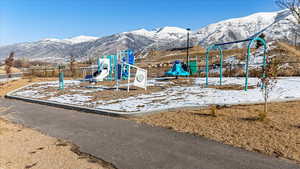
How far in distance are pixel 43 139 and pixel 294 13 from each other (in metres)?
8.03

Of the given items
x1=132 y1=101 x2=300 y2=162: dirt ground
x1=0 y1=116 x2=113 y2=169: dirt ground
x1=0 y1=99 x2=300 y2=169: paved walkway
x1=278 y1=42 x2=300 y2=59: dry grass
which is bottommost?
x1=0 y1=116 x2=113 y2=169: dirt ground

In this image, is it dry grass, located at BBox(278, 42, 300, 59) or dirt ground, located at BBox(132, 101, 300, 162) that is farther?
dry grass, located at BBox(278, 42, 300, 59)

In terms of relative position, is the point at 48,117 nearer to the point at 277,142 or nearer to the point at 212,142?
the point at 212,142

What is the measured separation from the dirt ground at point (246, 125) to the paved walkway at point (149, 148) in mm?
312

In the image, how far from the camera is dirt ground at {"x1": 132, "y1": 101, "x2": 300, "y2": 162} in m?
3.72

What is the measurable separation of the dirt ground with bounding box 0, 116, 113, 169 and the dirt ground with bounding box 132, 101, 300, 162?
2310 mm

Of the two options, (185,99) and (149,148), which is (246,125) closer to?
(149,148)

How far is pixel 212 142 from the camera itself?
4102 mm

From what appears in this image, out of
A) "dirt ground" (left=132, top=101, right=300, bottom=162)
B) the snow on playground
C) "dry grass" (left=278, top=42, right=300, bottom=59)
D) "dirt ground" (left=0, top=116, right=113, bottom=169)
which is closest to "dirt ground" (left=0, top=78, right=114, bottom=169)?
"dirt ground" (left=0, top=116, right=113, bottom=169)

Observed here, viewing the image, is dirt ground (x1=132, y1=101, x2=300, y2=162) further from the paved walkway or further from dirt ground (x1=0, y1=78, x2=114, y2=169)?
dirt ground (x1=0, y1=78, x2=114, y2=169)

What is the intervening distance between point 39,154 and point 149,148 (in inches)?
84.8

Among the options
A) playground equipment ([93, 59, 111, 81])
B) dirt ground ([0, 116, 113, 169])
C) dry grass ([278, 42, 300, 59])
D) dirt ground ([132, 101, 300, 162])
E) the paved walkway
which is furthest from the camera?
dry grass ([278, 42, 300, 59])

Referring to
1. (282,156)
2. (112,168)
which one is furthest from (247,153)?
(112,168)

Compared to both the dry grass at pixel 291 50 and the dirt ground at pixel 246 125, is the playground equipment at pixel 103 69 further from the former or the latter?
the dry grass at pixel 291 50
